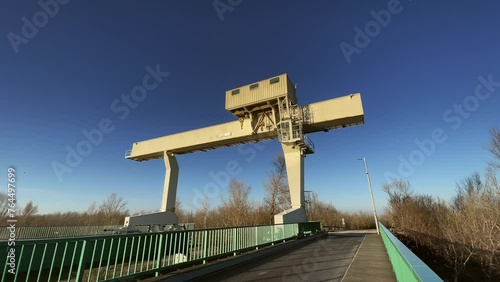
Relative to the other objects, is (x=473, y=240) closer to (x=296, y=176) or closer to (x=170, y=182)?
(x=296, y=176)

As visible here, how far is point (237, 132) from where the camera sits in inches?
840

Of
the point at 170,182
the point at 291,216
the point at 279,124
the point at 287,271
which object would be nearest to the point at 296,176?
the point at 291,216

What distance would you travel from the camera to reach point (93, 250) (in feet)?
14.3

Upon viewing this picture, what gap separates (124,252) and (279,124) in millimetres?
15240

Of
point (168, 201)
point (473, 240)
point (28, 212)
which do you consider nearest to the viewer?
point (473, 240)

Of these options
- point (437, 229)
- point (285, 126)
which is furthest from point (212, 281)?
point (437, 229)

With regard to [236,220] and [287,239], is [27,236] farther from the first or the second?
[236,220]

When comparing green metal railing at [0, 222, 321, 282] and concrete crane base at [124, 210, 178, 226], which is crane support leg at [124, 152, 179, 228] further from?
green metal railing at [0, 222, 321, 282]

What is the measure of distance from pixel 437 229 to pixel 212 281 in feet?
87.8

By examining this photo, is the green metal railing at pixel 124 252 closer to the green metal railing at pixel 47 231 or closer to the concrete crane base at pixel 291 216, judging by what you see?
the concrete crane base at pixel 291 216

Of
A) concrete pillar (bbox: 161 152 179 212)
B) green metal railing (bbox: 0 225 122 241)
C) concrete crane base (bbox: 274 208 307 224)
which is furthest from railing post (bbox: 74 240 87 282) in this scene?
concrete pillar (bbox: 161 152 179 212)

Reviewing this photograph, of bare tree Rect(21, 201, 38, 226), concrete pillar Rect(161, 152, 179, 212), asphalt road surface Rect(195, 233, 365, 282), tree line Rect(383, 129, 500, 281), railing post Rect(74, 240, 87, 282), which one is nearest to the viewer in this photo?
railing post Rect(74, 240, 87, 282)

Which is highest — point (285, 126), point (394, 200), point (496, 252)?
point (285, 126)

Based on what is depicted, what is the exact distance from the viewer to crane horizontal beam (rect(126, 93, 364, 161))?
17016 millimetres
